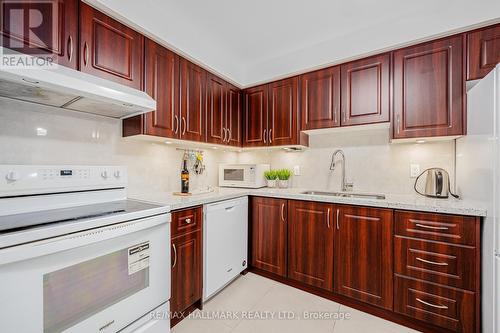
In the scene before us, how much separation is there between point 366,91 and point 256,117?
3.94 ft

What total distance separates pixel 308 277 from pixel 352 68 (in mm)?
1987

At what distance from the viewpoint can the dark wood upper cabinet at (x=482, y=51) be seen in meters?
1.55

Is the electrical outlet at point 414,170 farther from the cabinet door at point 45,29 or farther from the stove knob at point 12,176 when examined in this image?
the stove knob at point 12,176

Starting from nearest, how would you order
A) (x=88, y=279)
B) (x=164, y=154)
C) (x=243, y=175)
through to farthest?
(x=88, y=279)
(x=164, y=154)
(x=243, y=175)

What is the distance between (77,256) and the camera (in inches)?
40.0

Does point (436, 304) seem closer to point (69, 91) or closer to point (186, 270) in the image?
point (186, 270)

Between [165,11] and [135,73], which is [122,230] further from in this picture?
[165,11]

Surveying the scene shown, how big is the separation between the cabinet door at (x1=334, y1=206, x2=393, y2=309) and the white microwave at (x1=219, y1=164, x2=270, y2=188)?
97cm

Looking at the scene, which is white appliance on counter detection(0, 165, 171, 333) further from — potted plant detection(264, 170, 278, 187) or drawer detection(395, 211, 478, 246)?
drawer detection(395, 211, 478, 246)

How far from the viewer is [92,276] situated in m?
1.09

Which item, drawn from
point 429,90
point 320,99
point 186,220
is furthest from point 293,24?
point 186,220

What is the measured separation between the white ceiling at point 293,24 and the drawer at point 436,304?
1864 millimetres

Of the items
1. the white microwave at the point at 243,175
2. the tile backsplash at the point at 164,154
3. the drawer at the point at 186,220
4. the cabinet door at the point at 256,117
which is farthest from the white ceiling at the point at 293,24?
the drawer at the point at 186,220

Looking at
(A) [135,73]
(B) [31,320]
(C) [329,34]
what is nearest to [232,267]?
(B) [31,320]
